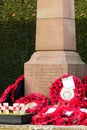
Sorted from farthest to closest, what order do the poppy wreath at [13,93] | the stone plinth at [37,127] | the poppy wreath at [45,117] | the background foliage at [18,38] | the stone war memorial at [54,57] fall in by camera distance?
1. the background foliage at [18,38]
2. the poppy wreath at [13,93]
3. the stone war memorial at [54,57]
4. the poppy wreath at [45,117]
5. the stone plinth at [37,127]

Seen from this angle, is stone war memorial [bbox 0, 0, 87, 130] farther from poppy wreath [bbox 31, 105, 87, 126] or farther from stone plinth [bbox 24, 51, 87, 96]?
poppy wreath [bbox 31, 105, 87, 126]

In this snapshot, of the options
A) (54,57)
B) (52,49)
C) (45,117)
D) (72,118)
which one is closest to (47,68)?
(54,57)

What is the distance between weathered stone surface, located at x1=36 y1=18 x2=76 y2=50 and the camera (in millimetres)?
9328

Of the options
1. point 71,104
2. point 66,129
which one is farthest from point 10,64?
point 66,129

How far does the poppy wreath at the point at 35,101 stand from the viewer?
8817 millimetres

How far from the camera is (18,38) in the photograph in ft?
42.2

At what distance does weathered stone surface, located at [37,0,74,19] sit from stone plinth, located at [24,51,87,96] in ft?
2.27

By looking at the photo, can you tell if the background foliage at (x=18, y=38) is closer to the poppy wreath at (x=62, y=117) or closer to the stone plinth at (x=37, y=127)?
the poppy wreath at (x=62, y=117)

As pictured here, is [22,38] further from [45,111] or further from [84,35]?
[45,111]

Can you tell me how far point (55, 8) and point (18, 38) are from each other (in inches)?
141

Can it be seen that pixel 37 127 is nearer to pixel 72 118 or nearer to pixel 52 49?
pixel 72 118

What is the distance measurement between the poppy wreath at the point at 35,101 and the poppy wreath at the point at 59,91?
0.16 metres

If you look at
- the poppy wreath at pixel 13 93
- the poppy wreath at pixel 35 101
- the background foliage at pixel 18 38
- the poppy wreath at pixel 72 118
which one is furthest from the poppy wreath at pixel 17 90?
the background foliage at pixel 18 38

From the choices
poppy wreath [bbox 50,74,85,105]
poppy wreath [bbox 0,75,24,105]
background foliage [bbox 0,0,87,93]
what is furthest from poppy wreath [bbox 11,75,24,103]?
background foliage [bbox 0,0,87,93]
